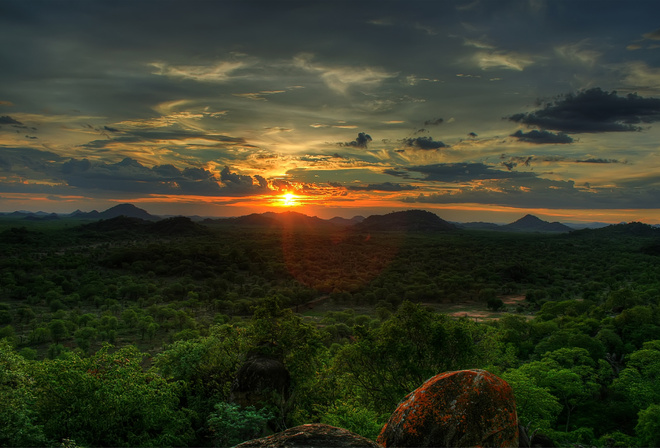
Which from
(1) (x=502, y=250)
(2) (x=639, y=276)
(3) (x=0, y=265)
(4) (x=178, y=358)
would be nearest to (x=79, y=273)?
(3) (x=0, y=265)

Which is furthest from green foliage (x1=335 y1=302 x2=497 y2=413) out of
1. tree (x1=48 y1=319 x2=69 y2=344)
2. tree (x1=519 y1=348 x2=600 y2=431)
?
tree (x1=48 y1=319 x2=69 y2=344)

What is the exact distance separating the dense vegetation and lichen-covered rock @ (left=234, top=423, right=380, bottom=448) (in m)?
10.4

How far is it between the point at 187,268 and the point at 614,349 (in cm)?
10269

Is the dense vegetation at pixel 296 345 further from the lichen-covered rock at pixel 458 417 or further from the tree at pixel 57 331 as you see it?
the lichen-covered rock at pixel 458 417

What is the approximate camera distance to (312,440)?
7293 millimetres

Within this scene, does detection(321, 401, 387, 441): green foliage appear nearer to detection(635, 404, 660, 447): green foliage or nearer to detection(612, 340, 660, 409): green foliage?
detection(635, 404, 660, 447): green foliage

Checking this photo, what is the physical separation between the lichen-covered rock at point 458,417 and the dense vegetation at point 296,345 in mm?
5589

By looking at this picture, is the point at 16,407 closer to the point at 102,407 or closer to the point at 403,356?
the point at 102,407

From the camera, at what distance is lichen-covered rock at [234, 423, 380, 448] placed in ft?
23.2

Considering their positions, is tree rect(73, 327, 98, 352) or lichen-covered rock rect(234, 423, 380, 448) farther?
tree rect(73, 327, 98, 352)

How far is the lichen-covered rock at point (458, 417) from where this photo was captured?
31.9ft

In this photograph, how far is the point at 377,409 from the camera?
24.2 meters

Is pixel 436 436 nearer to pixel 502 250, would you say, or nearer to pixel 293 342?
pixel 293 342

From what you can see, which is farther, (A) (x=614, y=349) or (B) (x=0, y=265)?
(B) (x=0, y=265)
